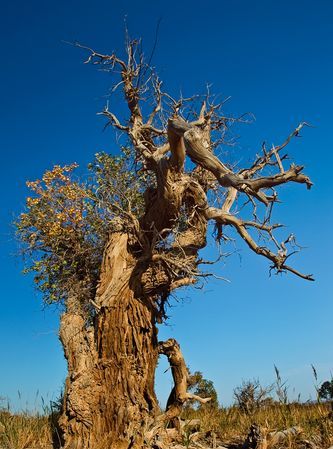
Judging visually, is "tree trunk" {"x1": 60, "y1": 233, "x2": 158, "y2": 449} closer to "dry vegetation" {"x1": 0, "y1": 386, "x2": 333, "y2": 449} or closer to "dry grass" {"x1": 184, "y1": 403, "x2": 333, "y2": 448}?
"dry vegetation" {"x1": 0, "y1": 386, "x2": 333, "y2": 449}

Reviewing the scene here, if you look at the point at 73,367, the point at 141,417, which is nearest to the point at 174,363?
the point at 141,417

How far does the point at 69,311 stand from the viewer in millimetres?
11273

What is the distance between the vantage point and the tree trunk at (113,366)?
9.12m

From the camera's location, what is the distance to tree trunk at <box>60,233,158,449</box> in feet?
29.9

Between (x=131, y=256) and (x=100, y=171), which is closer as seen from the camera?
(x=131, y=256)

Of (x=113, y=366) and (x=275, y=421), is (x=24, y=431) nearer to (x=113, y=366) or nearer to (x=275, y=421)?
(x=113, y=366)

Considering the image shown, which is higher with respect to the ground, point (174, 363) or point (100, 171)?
point (100, 171)

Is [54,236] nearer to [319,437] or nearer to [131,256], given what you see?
[131,256]

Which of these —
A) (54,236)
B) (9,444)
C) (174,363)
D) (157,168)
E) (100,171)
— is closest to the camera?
(9,444)

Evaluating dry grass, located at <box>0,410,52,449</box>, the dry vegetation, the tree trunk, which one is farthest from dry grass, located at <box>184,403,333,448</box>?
dry grass, located at <box>0,410,52,449</box>

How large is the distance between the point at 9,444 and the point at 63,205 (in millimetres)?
5654

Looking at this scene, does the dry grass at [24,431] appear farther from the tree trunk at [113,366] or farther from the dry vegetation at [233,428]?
the tree trunk at [113,366]

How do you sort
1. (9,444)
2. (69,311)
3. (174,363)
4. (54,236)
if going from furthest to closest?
(54,236), (69,311), (174,363), (9,444)


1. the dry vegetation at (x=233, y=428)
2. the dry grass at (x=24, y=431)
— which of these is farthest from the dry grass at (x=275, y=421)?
the dry grass at (x=24, y=431)
